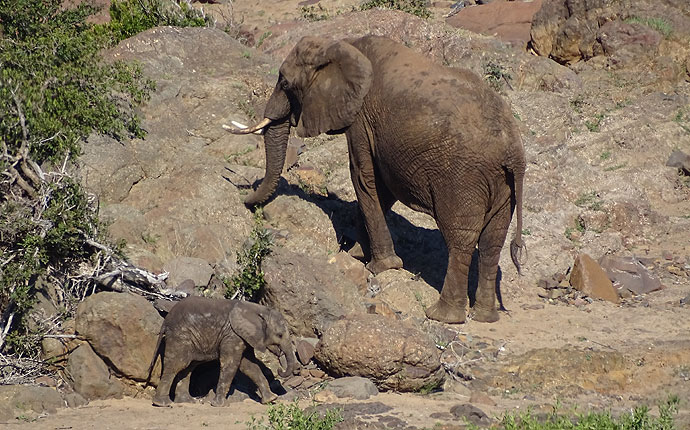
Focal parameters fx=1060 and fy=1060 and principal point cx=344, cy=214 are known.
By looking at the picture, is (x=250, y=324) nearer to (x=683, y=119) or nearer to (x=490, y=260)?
(x=490, y=260)

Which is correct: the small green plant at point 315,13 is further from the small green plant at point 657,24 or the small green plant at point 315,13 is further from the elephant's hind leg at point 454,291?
the elephant's hind leg at point 454,291

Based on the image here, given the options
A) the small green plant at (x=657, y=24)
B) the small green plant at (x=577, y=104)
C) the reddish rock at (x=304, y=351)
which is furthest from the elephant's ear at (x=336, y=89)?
the small green plant at (x=657, y=24)

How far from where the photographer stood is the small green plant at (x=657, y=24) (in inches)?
800

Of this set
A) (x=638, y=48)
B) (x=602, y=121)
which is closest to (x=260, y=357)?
(x=602, y=121)

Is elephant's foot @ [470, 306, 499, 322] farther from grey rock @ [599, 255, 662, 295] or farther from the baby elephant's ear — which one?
the baby elephant's ear

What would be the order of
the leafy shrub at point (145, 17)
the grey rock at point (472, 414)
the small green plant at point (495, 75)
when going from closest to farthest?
the grey rock at point (472, 414) → the leafy shrub at point (145, 17) → the small green plant at point (495, 75)

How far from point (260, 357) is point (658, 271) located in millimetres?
5999

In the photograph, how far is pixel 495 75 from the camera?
18672 millimetres

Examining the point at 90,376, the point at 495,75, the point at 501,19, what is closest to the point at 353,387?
the point at 90,376

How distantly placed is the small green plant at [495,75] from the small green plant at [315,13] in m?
4.58

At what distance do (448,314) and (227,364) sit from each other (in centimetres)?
334

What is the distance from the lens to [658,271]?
45.6 feet

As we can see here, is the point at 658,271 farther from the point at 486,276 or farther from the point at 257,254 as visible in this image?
the point at 257,254

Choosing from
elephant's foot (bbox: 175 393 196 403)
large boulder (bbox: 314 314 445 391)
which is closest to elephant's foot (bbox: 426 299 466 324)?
large boulder (bbox: 314 314 445 391)
